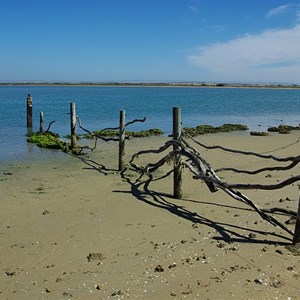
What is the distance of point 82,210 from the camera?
804cm

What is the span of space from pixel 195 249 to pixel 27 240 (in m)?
2.76

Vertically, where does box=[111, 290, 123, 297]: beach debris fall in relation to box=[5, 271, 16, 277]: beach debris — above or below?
above

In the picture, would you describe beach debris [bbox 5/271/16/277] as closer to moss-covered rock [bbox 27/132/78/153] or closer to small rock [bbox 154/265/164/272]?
small rock [bbox 154/265/164/272]

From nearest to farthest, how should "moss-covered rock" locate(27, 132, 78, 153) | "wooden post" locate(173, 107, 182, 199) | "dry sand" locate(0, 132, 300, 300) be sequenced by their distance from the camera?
"dry sand" locate(0, 132, 300, 300) < "wooden post" locate(173, 107, 182, 199) < "moss-covered rock" locate(27, 132, 78, 153)

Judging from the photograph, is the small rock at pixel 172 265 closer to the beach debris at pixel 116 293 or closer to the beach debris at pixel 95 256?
the beach debris at pixel 116 293

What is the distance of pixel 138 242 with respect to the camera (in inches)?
249

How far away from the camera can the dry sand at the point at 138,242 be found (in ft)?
16.0

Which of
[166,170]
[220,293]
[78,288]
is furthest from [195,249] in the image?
[166,170]

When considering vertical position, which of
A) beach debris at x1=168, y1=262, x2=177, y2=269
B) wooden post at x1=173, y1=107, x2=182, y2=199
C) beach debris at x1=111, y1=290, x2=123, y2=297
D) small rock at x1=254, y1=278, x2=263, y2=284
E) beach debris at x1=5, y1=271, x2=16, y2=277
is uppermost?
wooden post at x1=173, y1=107, x2=182, y2=199

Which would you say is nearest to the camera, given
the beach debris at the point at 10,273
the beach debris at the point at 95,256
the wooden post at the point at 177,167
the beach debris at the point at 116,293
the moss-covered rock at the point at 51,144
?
the beach debris at the point at 116,293

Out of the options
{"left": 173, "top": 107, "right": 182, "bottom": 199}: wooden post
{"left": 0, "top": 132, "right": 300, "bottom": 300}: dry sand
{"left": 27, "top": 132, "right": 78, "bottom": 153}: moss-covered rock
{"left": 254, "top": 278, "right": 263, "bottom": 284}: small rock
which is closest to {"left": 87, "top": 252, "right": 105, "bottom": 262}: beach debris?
{"left": 0, "top": 132, "right": 300, "bottom": 300}: dry sand

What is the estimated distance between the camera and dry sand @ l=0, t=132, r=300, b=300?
4.88m

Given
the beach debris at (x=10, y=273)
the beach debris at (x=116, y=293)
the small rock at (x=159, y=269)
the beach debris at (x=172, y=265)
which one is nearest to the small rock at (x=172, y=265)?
the beach debris at (x=172, y=265)

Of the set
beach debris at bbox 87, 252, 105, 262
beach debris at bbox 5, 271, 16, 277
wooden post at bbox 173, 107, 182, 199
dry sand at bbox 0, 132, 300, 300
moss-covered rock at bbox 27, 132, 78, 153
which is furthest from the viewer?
moss-covered rock at bbox 27, 132, 78, 153
